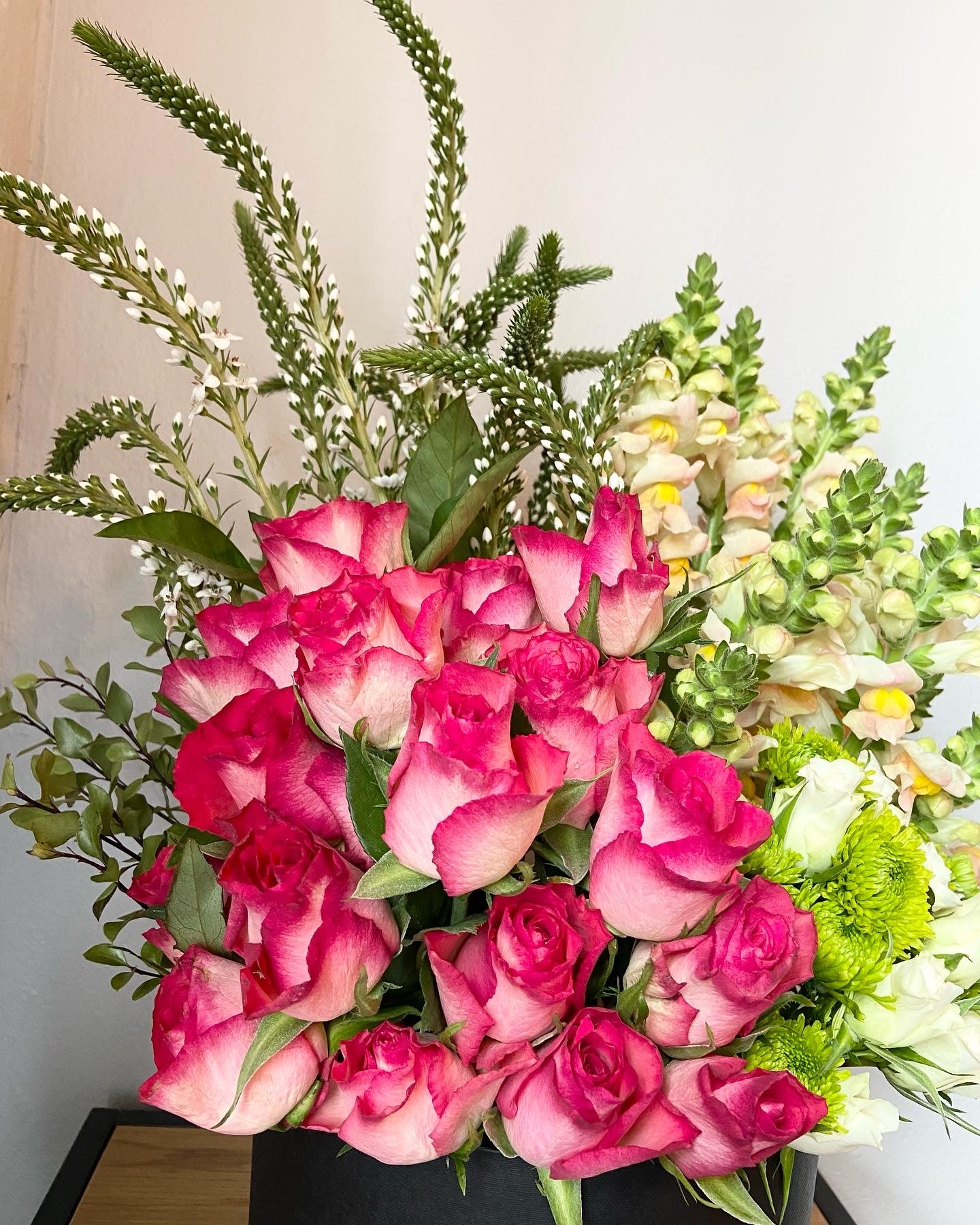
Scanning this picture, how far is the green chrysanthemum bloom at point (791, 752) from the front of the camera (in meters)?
0.47

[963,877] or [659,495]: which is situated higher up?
[659,495]

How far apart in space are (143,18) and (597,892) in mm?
827

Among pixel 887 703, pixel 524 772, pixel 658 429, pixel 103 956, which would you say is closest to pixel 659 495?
pixel 658 429

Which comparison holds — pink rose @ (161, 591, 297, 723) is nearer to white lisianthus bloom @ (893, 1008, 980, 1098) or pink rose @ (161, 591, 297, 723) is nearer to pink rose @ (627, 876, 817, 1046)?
pink rose @ (627, 876, 817, 1046)

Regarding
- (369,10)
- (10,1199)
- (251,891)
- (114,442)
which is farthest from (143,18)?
(10,1199)

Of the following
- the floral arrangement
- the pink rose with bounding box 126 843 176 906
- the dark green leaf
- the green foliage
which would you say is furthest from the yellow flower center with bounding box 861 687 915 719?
the pink rose with bounding box 126 843 176 906

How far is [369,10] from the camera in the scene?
0.89 m

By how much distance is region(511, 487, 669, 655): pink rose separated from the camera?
42 cm

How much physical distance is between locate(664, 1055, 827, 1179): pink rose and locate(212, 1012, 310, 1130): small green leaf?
0.43 feet

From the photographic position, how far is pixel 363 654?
37cm

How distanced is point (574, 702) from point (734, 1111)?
14 centimetres

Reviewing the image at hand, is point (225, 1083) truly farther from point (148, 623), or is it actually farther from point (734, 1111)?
point (148, 623)

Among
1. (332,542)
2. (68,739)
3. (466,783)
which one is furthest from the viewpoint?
(68,739)

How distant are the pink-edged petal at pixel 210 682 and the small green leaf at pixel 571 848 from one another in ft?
0.39
